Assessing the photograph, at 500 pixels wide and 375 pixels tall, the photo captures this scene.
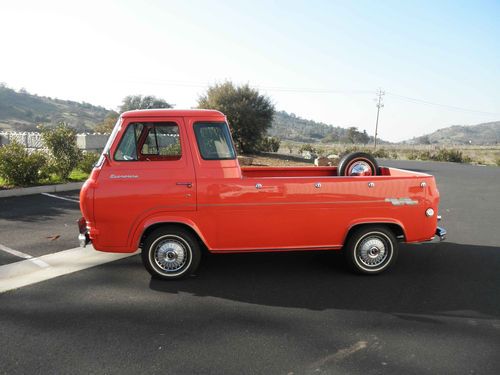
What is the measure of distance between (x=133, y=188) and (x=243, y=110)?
916 inches

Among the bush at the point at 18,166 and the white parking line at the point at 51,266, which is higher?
the bush at the point at 18,166

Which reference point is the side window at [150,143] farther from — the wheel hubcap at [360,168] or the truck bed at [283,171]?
the wheel hubcap at [360,168]

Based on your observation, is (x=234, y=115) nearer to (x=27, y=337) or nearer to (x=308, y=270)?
(x=308, y=270)

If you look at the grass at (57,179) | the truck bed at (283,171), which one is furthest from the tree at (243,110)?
the truck bed at (283,171)

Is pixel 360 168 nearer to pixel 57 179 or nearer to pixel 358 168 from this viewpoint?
pixel 358 168

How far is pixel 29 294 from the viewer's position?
4.46 meters

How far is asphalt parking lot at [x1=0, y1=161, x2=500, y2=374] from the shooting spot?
3.19m

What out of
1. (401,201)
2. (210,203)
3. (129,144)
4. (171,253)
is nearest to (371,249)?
(401,201)

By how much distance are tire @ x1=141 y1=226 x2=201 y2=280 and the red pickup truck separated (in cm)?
1

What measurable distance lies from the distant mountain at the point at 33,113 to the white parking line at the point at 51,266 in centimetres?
7423

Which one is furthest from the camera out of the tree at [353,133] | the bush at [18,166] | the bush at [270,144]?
the tree at [353,133]

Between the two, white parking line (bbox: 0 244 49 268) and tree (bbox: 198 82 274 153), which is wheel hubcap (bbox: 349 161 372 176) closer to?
white parking line (bbox: 0 244 49 268)

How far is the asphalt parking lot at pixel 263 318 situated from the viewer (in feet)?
10.5

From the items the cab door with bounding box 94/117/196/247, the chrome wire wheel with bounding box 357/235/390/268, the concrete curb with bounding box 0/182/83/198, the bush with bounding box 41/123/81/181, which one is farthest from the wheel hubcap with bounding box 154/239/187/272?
the bush with bounding box 41/123/81/181
